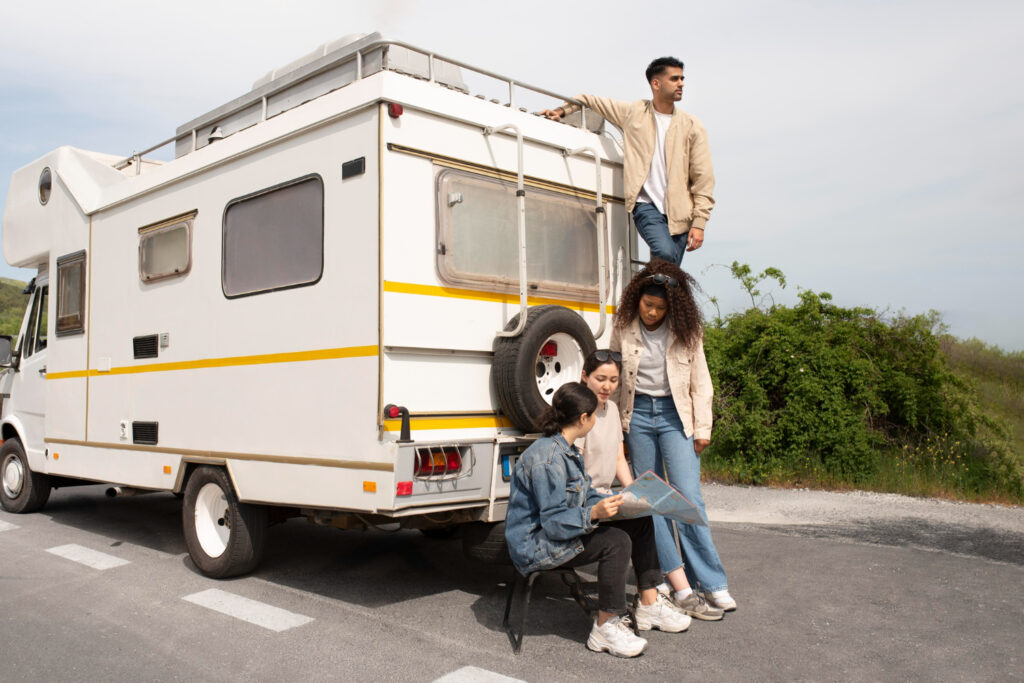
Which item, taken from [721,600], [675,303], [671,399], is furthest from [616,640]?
[675,303]

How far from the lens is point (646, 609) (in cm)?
451

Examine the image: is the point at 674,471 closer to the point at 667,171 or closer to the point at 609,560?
the point at 609,560

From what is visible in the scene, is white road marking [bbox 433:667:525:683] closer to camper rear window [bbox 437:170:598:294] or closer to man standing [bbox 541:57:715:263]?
camper rear window [bbox 437:170:598:294]

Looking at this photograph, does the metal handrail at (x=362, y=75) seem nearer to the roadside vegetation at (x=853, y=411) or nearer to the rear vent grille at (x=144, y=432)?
the rear vent grille at (x=144, y=432)

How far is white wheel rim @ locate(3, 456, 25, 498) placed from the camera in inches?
340

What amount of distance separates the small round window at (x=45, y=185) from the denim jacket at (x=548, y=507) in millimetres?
6000

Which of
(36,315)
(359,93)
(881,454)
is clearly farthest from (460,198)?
(881,454)

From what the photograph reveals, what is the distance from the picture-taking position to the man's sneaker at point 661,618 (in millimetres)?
4445

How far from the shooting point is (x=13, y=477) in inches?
345

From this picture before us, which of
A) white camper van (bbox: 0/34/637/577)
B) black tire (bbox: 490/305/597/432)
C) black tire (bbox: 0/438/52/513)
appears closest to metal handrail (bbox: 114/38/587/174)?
white camper van (bbox: 0/34/637/577)

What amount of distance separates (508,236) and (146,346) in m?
3.09

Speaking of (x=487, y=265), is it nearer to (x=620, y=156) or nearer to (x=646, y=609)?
(x=620, y=156)

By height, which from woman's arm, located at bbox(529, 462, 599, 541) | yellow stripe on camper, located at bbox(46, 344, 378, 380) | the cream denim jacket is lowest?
woman's arm, located at bbox(529, 462, 599, 541)

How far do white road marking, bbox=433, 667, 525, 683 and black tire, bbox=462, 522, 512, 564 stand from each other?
996 millimetres
